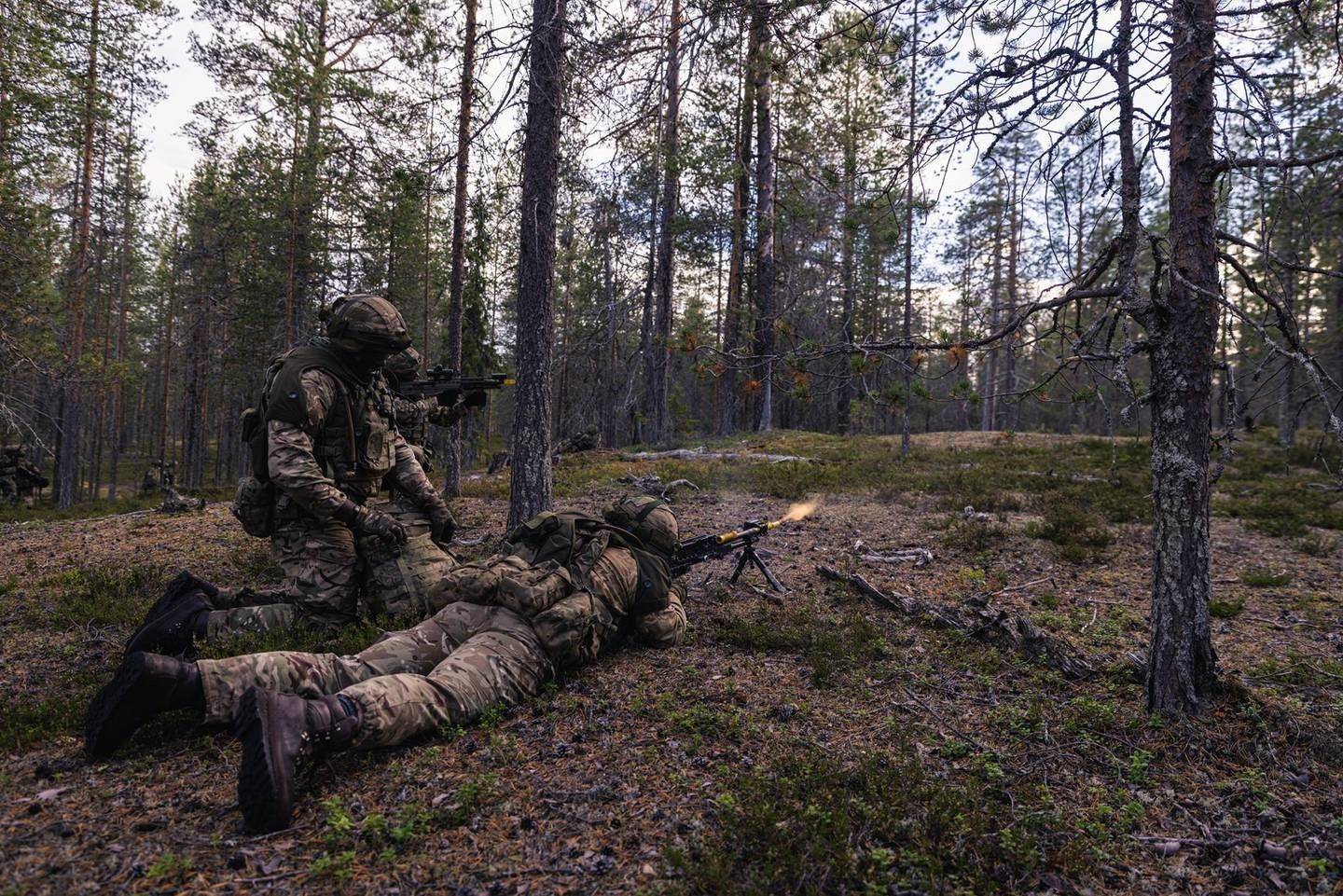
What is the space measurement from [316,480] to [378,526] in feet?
1.78

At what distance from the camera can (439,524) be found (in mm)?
5562

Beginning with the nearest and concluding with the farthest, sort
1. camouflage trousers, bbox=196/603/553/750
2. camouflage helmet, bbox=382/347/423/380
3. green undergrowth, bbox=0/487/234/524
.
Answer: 1. camouflage trousers, bbox=196/603/553/750
2. camouflage helmet, bbox=382/347/423/380
3. green undergrowth, bbox=0/487/234/524

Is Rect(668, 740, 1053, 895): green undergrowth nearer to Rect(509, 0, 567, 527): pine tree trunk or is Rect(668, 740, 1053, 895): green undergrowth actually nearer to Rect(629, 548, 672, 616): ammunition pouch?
Rect(629, 548, 672, 616): ammunition pouch

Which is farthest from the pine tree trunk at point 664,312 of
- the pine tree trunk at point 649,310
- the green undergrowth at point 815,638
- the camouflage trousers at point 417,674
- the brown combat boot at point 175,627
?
the brown combat boot at point 175,627

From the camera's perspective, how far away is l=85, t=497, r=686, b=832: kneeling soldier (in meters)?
2.70

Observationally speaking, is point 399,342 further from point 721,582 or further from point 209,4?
point 209,4

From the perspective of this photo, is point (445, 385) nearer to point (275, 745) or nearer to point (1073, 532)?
point (275, 745)

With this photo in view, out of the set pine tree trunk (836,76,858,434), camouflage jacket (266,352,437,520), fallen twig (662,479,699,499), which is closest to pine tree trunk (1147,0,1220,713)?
pine tree trunk (836,76,858,434)

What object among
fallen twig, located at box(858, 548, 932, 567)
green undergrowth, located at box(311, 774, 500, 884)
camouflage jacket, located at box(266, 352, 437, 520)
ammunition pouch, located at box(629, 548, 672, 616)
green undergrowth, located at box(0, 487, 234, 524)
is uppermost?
camouflage jacket, located at box(266, 352, 437, 520)

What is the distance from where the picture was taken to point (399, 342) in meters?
5.07

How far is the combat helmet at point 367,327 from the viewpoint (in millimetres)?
4945

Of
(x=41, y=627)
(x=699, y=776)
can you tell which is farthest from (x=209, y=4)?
(x=699, y=776)

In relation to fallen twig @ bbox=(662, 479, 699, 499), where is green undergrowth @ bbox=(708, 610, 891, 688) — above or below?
below

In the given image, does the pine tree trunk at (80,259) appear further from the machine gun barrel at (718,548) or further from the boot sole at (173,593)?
the machine gun barrel at (718,548)
